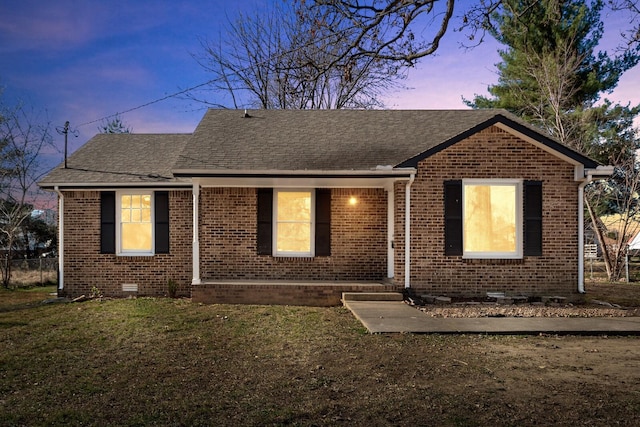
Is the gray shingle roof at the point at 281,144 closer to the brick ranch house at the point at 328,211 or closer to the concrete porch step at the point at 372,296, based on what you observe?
the brick ranch house at the point at 328,211

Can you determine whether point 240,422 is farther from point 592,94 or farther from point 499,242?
point 592,94

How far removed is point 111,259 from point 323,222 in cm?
565

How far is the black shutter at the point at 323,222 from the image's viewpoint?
11570 millimetres

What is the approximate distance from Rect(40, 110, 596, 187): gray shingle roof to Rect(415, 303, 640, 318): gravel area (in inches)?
123

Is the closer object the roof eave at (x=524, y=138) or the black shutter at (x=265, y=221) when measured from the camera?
the roof eave at (x=524, y=138)

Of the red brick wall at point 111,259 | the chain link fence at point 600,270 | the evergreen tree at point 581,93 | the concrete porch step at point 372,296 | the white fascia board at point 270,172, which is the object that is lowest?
the chain link fence at point 600,270

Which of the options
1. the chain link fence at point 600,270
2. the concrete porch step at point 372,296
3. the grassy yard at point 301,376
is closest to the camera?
the grassy yard at point 301,376

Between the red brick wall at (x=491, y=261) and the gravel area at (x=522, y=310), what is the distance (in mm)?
540

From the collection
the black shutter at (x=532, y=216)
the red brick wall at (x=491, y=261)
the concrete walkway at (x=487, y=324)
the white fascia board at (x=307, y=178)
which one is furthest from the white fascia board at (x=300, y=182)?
the concrete walkway at (x=487, y=324)

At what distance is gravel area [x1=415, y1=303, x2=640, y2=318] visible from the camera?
29.9ft

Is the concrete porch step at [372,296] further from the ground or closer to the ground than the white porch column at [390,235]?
closer to the ground

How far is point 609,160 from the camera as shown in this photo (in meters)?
20.6

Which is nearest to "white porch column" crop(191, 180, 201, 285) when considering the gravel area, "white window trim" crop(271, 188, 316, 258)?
"white window trim" crop(271, 188, 316, 258)

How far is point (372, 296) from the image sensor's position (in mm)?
10359
